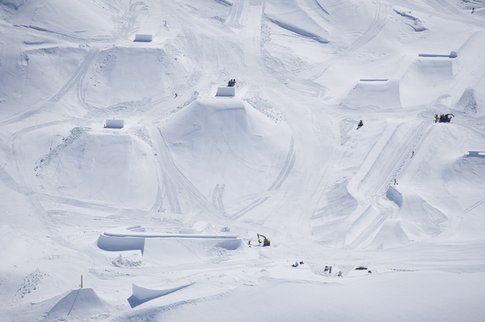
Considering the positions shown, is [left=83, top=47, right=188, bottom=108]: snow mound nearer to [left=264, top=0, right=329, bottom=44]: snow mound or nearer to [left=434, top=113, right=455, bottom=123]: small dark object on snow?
[left=264, top=0, right=329, bottom=44]: snow mound

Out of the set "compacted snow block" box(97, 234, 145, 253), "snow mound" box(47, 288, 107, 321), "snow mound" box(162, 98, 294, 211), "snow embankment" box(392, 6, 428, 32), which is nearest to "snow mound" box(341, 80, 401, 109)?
"snow mound" box(162, 98, 294, 211)

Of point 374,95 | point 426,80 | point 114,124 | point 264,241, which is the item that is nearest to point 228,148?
point 114,124

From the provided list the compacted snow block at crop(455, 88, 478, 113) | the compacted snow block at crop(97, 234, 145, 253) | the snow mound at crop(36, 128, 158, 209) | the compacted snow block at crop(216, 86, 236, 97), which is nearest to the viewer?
the compacted snow block at crop(97, 234, 145, 253)

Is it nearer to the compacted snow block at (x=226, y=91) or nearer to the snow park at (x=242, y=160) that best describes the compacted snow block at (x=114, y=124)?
the snow park at (x=242, y=160)

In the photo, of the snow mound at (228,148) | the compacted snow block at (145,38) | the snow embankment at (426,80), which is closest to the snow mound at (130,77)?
the compacted snow block at (145,38)

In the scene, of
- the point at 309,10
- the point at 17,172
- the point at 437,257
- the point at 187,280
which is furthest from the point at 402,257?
the point at 309,10

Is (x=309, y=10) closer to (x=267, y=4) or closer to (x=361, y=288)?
(x=267, y=4)
